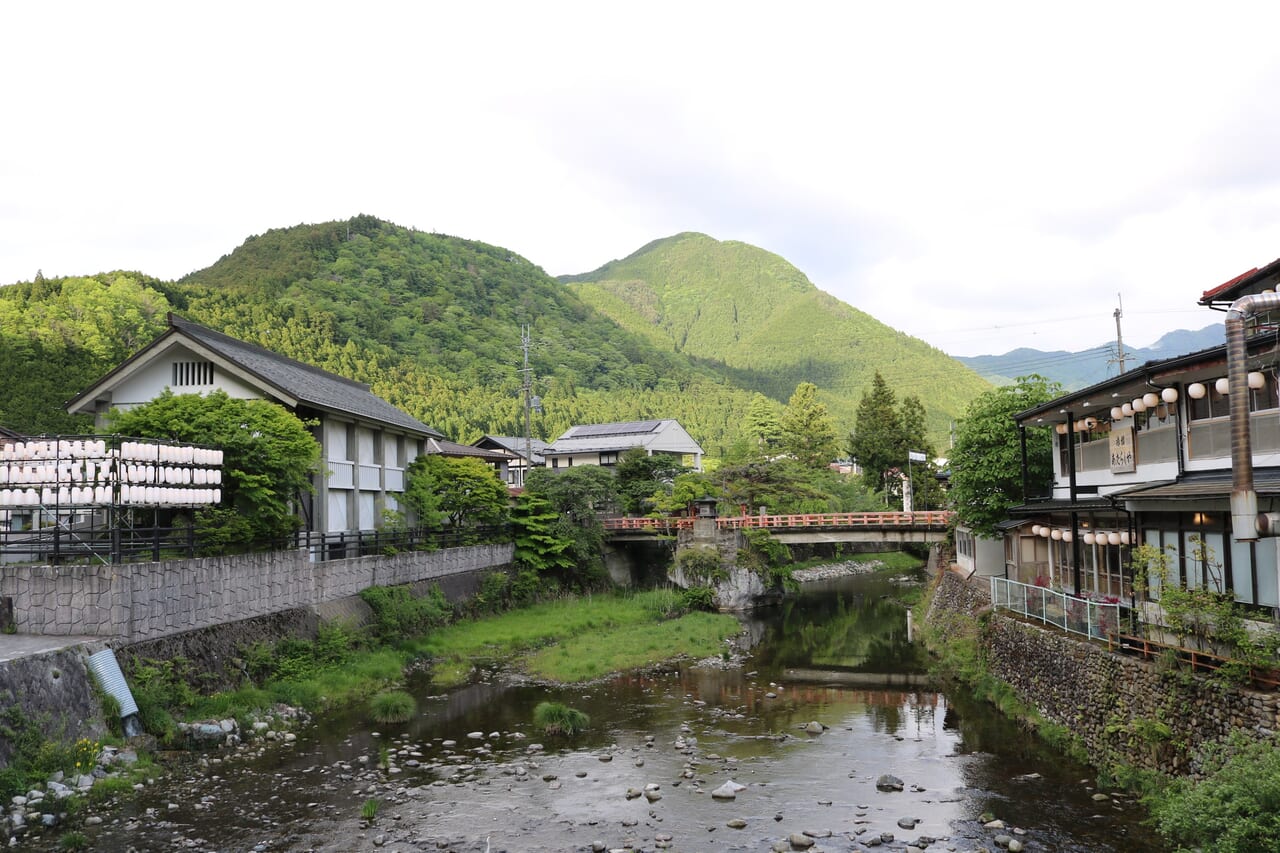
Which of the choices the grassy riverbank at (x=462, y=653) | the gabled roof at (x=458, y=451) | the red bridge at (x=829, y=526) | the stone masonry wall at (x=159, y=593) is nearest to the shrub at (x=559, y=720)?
the grassy riverbank at (x=462, y=653)

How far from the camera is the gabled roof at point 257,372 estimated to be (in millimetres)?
28812

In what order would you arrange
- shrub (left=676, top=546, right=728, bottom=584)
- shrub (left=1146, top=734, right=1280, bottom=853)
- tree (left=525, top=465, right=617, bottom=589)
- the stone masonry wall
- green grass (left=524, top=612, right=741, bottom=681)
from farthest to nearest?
shrub (left=676, top=546, right=728, bottom=584), tree (left=525, top=465, right=617, bottom=589), green grass (left=524, top=612, right=741, bottom=681), the stone masonry wall, shrub (left=1146, top=734, right=1280, bottom=853)

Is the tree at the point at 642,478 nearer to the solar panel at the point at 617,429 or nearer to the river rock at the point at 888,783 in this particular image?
the solar panel at the point at 617,429

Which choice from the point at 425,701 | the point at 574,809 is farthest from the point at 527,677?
the point at 574,809

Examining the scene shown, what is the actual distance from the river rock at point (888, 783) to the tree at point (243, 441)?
56.4 feet

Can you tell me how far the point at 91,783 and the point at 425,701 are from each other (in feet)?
32.1

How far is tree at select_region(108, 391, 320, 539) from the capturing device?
77.8ft

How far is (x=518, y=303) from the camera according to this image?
6230 inches

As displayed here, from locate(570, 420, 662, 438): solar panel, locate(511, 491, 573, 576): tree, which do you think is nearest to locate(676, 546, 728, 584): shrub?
locate(511, 491, 573, 576): tree

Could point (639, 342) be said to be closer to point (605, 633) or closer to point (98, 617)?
point (605, 633)

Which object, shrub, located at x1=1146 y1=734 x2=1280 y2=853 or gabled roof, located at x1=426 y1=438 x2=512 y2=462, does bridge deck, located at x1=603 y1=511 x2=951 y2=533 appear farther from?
shrub, located at x1=1146 y1=734 x2=1280 y2=853

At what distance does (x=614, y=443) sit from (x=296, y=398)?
51102 millimetres

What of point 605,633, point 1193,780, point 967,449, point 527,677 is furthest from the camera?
point 605,633

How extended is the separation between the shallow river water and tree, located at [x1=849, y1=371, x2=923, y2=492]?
45.5 metres
